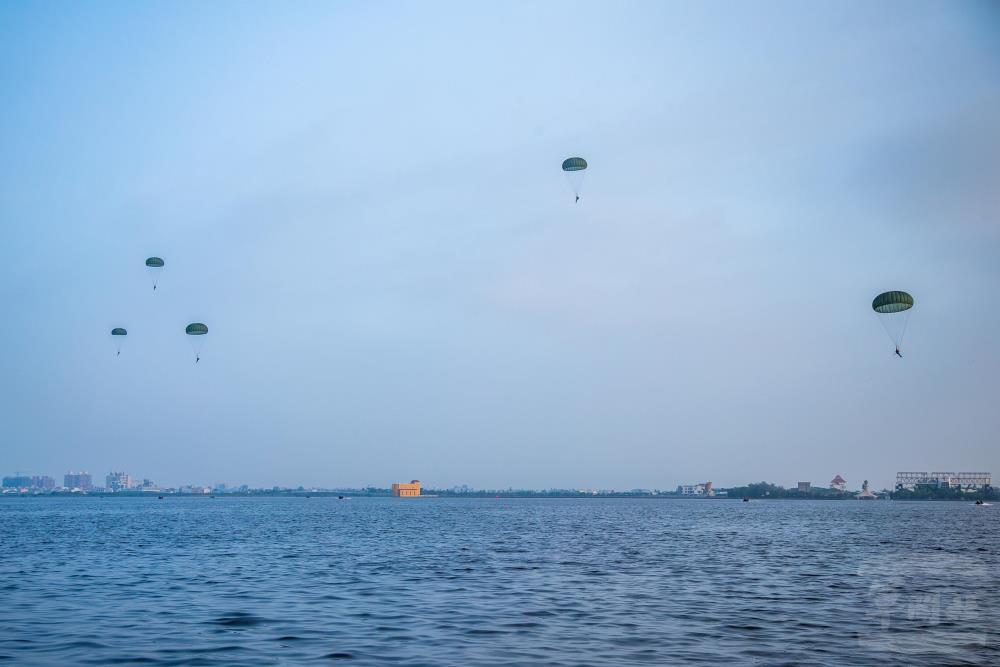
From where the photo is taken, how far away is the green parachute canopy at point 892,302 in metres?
49.3

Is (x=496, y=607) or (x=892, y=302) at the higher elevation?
(x=892, y=302)

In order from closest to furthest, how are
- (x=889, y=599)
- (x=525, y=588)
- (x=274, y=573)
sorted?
(x=889, y=599) < (x=525, y=588) < (x=274, y=573)

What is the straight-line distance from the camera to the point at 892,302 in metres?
49.4

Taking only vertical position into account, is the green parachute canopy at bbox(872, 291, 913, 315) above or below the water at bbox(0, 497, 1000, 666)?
above

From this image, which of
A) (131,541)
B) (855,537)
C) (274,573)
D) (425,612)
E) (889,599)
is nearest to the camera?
(425,612)

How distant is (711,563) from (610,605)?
1900 centimetres

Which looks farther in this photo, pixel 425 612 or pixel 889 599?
pixel 889 599

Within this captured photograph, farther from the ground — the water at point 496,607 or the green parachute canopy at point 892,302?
the green parachute canopy at point 892,302

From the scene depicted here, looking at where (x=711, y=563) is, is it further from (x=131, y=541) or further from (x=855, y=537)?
(x=131, y=541)

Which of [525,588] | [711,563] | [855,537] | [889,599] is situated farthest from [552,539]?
[889,599]

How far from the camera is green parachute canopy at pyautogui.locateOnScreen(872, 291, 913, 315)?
49.3 m

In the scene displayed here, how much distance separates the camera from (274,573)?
3856cm

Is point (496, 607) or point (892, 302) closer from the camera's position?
point (496, 607)

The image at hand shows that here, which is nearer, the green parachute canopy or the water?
the water
